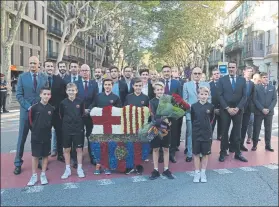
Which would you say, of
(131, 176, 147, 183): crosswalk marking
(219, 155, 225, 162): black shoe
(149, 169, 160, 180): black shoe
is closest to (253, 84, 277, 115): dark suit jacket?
(219, 155, 225, 162): black shoe

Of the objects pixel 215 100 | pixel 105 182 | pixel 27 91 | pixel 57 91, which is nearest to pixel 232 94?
pixel 215 100

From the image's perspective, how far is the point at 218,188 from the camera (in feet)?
16.9

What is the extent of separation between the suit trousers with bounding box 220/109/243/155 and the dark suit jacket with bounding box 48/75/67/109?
10.5 ft

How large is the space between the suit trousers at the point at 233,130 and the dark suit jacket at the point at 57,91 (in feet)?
10.5

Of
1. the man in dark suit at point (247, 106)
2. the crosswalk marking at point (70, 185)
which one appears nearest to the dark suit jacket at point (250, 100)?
the man in dark suit at point (247, 106)

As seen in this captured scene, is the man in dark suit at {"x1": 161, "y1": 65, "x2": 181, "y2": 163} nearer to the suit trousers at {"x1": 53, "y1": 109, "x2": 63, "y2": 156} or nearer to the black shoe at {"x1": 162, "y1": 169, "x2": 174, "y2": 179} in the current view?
the black shoe at {"x1": 162, "y1": 169, "x2": 174, "y2": 179}

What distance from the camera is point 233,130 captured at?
705 centimetres

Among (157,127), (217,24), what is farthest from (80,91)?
(217,24)

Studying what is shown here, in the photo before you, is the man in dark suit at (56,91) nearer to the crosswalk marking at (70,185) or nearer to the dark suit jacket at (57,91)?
the dark suit jacket at (57,91)

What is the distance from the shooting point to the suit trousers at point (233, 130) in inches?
269

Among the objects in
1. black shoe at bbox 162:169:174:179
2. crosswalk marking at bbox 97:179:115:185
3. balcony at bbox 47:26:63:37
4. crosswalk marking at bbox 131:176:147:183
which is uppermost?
balcony at bbox 47:26:63:37

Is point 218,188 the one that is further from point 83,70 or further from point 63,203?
point 83,70

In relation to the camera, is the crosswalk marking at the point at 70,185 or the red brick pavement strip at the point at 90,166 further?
the red brick pavement strip at the point at 90,166

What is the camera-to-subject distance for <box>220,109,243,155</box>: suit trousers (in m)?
6.84
